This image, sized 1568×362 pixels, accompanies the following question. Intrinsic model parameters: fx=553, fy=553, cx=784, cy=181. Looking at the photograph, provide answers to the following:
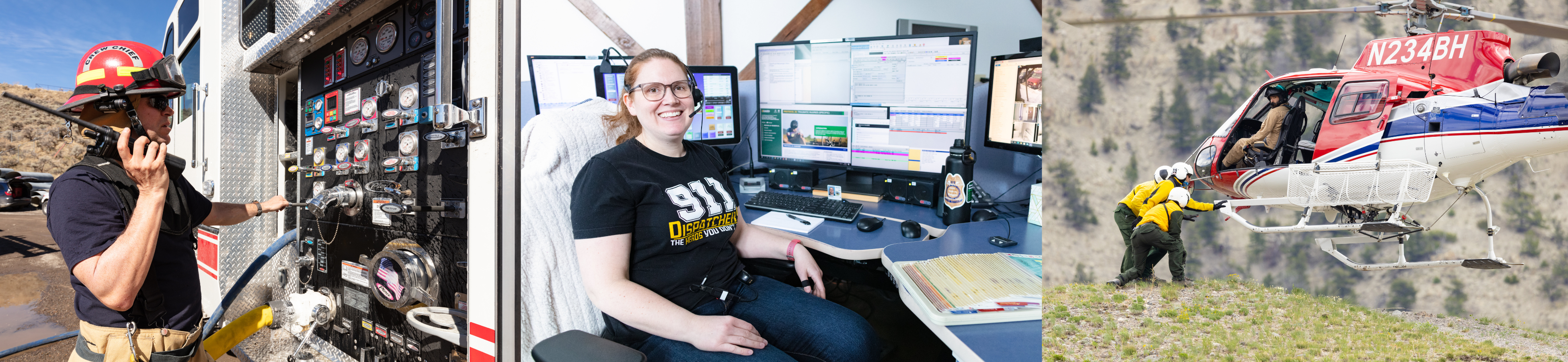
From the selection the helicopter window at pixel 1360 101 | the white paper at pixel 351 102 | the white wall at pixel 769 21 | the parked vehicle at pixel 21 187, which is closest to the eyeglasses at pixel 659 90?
the white wall at pixel 769 21

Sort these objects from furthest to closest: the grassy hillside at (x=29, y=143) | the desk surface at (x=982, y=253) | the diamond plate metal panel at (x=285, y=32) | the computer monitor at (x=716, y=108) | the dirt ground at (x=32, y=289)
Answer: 1. the grassy hillside at (x=29, y=143)
2. the dirt ground at (x=32, y=289)
3. the computer monitor at (x=716, y=108)
4. the diamond plate metal panel at (x=285, y=32)
5. the desk surface at (x=982, y=253)

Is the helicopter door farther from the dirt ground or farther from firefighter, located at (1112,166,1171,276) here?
the dirt ground

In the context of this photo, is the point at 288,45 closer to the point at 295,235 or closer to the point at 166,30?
the point at 295,235

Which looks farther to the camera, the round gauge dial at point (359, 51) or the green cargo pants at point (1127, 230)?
the round gauge dial at point (359, 51)

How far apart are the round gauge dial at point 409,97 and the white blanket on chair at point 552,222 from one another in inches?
25.7

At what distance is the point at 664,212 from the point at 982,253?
756mm

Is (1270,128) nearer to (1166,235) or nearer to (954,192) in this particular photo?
(1166,235)

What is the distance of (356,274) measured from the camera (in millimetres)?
1936

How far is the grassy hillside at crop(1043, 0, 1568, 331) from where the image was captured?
1.41 metres

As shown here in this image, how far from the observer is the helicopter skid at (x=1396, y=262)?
4.71 feet

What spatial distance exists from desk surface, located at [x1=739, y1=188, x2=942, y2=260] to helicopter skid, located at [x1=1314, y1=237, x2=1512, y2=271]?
1014 mm

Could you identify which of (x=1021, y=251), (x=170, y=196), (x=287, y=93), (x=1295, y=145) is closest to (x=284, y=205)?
(x=170, y=196)

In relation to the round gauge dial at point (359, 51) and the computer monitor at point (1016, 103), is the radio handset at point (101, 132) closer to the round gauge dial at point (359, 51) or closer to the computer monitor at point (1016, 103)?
the round gauge dial at point (359, 51)

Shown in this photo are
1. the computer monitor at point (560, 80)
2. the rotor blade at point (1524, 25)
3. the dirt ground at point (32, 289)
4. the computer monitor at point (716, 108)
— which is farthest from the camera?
the dirt ground at point (32, 289)
